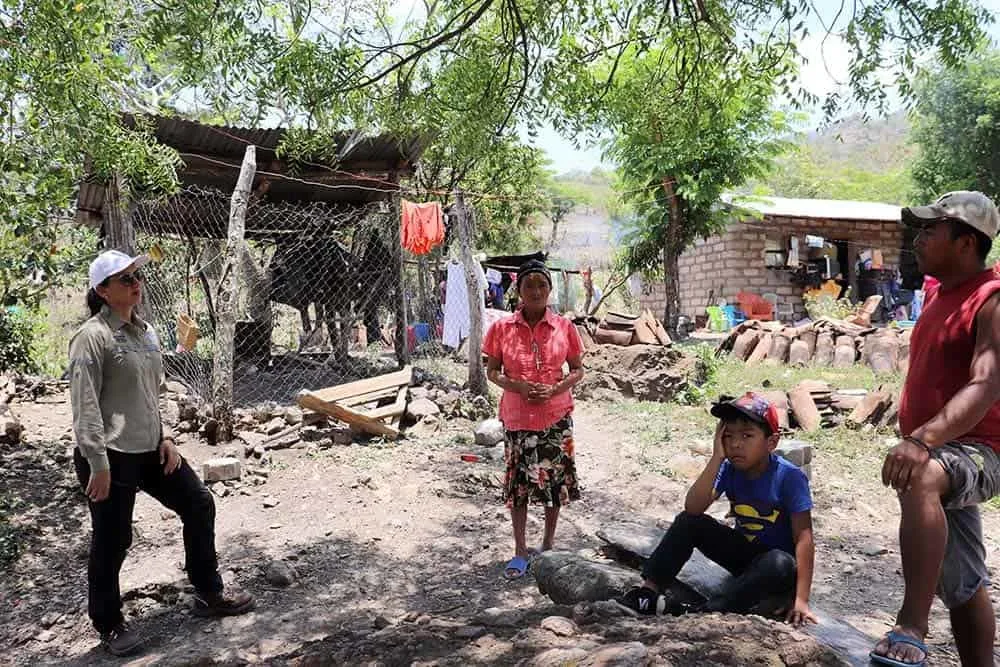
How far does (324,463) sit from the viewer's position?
5934 millimetres

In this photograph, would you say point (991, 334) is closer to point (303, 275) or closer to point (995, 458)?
point (995, 458)

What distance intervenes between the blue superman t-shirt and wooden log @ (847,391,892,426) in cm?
475

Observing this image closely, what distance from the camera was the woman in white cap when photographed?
2938 millimetres

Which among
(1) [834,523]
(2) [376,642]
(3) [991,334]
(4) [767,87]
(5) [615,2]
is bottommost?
(1) [834,523]

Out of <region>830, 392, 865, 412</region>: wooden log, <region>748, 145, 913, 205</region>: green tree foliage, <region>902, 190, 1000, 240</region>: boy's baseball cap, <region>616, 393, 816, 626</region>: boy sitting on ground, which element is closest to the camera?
<region>902, 190, 1000, 240</region>: boy's baseball cap

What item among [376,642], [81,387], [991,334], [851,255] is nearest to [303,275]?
[81,387]

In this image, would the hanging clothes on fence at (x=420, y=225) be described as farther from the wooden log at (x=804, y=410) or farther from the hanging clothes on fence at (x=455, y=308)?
the wooden log at (x=804, y=410)

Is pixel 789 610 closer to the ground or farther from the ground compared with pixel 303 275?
closer to the ground

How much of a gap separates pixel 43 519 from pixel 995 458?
5.38m

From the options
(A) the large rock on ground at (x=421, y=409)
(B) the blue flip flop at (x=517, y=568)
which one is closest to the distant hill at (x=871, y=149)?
(A) the large rock on ground at (x=421, y=409)

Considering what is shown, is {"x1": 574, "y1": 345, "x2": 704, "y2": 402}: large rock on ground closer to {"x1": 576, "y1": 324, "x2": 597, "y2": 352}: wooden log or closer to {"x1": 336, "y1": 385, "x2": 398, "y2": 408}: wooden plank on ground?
{"x1": 576, "y1": 324, "x2": 597, "y2": 352}: wooden log

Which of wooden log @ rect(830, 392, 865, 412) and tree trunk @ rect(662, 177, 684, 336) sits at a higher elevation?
tree trunk @ rect(662, 177, 684, 336)

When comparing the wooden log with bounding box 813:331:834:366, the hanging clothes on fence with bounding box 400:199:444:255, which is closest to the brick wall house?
the wooden log with bounding box 813:331:834:366

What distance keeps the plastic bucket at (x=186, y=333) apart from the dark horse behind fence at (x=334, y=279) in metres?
1.54
